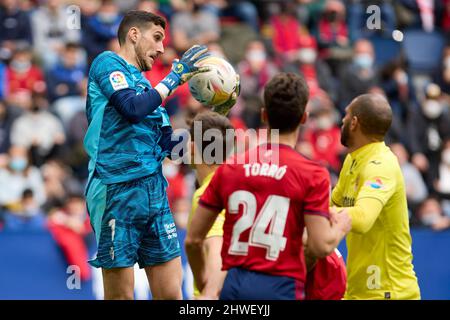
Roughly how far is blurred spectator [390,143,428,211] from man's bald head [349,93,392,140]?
23.0ft

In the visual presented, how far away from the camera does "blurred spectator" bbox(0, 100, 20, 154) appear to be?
45.8 ft

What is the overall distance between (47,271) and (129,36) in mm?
5174

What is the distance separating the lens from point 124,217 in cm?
718

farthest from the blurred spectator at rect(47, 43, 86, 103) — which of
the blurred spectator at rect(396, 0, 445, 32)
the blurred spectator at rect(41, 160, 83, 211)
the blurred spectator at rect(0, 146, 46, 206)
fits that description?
the blurred spectator at rect(396, 0, 445, 32)

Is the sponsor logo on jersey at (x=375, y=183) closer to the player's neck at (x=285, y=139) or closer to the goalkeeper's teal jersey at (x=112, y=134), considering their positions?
the player's neck at (x=285, y=139)

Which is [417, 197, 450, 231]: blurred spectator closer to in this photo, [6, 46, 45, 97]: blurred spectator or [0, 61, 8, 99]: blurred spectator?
[6, 46, 45, 97]: blurred spectator

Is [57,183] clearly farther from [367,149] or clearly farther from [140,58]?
[367,149]

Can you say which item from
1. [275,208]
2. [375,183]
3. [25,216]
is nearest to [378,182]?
[375,183]

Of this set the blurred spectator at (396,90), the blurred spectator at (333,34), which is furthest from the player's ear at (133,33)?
the blurred spectator at (333,34)

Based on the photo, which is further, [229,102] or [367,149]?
[229,102]

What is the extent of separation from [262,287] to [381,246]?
149 centimetres

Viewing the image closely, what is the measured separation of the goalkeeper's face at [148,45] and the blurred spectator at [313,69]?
27.0ft
